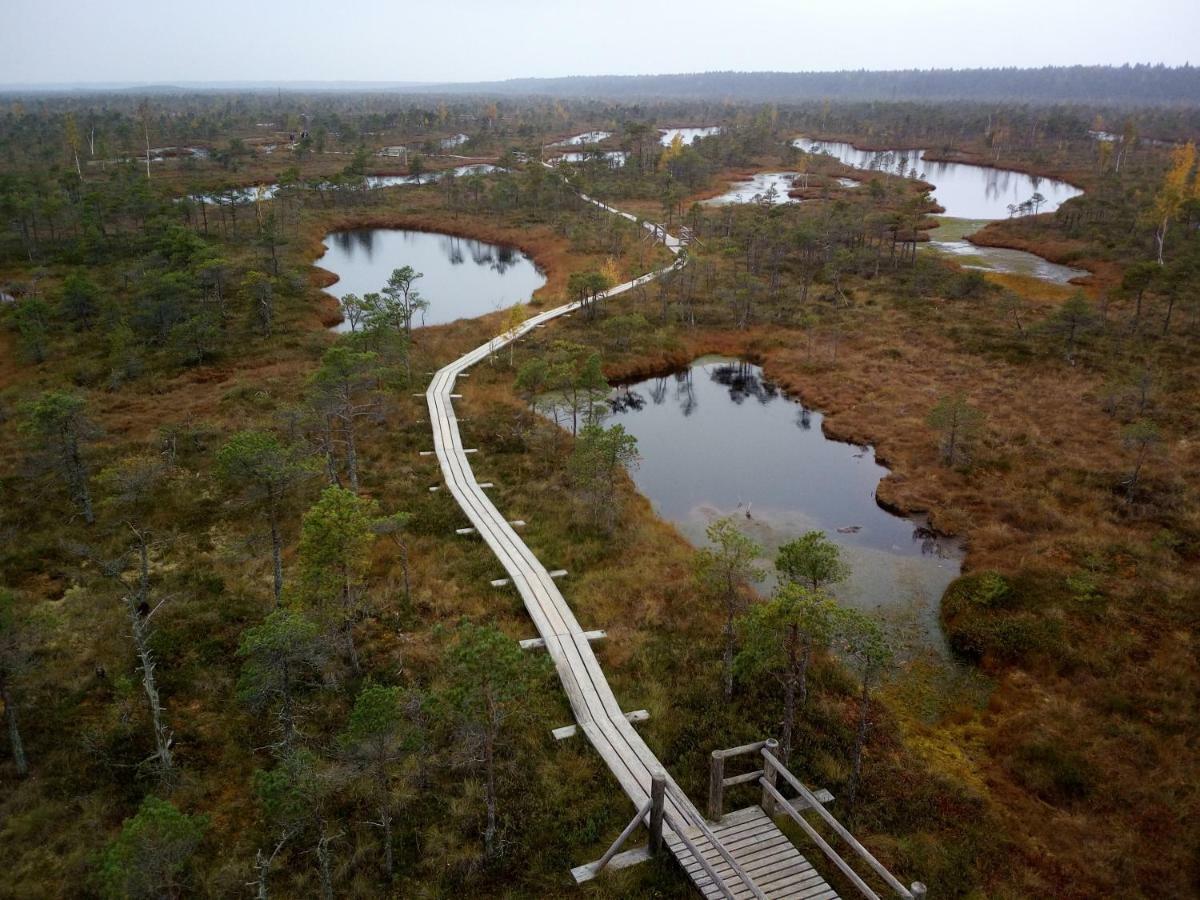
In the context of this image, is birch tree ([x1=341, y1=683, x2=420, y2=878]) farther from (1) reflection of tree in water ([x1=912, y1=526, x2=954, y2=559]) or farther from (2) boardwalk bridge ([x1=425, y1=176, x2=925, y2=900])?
(1) reflection of tree in water ([x1=912, y1=526, x2=954, y2=559])

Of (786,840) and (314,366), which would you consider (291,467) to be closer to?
(786,840)

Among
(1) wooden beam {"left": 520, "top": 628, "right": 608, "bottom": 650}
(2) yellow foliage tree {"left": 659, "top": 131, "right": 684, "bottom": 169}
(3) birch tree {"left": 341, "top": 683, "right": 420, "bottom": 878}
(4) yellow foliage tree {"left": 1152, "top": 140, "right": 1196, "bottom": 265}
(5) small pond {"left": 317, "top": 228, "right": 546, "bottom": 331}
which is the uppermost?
(2) yellow foliage tree {"left": 659, "top": 131, "right": 684, "bottom": 169}

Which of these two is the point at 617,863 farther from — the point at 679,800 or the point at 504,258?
the point at 504,258

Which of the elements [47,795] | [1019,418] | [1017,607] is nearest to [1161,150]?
[1019,418]

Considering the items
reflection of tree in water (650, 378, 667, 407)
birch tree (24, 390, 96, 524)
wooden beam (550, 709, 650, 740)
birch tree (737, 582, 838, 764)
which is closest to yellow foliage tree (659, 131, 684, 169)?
reflection of tree in water (650, 378, 667, 407)

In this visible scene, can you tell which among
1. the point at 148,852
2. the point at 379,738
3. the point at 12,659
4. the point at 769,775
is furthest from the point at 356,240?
the point at 769,775

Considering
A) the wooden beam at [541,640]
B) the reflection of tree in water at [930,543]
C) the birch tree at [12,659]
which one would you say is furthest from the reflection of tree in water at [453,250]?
the birch tree at [12,659]
